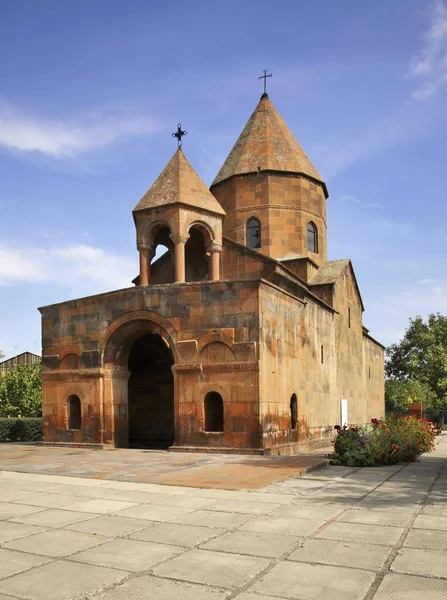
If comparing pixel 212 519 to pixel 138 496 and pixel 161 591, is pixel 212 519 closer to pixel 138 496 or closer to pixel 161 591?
pixel 138 496

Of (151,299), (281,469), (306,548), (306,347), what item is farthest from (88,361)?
(306,548)

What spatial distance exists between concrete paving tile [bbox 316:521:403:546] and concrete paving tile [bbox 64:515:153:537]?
1766 mm

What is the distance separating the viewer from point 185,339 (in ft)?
48.9

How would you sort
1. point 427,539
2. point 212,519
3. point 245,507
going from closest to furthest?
point 427,539
point 212,519
point 245,507

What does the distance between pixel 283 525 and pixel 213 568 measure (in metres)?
1.57

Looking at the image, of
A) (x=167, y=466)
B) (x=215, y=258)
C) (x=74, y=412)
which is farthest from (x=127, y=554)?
(x=74, y=412)

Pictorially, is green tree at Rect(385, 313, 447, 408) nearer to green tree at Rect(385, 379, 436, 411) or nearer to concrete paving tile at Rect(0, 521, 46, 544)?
green tree at Rect(385, 379, 436, 411)

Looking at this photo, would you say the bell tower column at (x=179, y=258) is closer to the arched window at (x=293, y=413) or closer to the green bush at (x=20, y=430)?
the arched window at (x=293, y=413)

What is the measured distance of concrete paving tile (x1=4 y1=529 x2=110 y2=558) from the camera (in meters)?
5.11

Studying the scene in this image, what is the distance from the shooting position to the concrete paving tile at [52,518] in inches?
243

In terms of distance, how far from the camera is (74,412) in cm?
1684

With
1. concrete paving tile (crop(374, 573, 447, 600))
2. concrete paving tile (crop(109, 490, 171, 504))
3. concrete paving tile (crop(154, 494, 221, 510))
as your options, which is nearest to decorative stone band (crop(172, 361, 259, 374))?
concrete paving tile (crop(109, 490, 171, 504))

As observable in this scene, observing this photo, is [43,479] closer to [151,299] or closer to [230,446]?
[230,446]

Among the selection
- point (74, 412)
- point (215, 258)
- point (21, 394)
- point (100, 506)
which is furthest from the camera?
point (21, 394)
